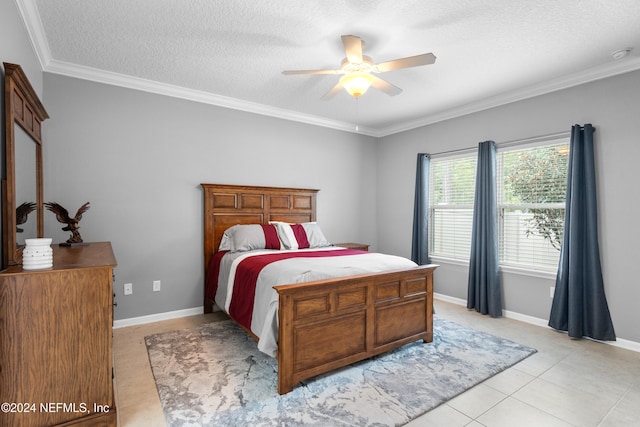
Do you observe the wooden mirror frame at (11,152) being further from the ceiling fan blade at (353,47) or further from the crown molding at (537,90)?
the crown molding at (537,90)

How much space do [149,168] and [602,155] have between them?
457cm

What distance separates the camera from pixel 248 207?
414 centimetres

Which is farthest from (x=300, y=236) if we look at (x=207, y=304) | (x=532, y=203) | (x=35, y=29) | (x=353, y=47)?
(x=35, y=29)

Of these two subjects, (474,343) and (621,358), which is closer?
(621,358)

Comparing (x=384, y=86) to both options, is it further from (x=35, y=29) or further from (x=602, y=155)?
(x=35, y=29)

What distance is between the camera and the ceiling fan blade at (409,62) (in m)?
2.23

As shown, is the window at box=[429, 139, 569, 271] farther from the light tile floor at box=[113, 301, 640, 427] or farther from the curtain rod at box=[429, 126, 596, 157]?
the light tile floor at box=[113, 301, 640, 427]

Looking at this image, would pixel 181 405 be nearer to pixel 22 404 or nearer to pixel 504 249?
pixel 22 404

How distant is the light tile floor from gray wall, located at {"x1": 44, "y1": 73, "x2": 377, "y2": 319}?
31.9 inches

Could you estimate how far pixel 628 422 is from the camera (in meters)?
1.92

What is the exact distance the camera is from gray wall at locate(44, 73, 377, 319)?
10.3ft

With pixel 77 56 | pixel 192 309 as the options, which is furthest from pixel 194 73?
pixel 192 309

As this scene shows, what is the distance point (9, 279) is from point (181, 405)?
1191 millimetres

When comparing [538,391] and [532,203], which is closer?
[538,391]
